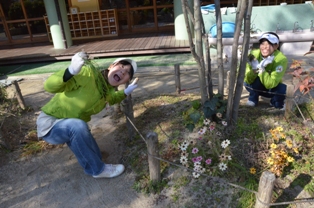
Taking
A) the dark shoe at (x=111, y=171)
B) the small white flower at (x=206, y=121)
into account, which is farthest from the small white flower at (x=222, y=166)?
the dark shoe at (x=111, y=171)

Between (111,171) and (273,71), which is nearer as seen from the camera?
(111,171)

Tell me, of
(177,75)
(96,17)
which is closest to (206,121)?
(177,75)

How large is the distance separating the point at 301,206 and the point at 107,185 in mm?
1677

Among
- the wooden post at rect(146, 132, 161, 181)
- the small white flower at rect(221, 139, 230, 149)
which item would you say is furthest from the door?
the small white flower at rect(221, 139, 230, 149)

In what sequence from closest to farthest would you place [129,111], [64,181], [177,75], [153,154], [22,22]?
[153,154] < [64,181] < [129,111] < [177,75] < [22,22]

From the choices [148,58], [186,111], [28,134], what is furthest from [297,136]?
[148,58]

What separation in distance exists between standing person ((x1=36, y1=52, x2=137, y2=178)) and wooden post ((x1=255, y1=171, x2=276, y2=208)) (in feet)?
4.59

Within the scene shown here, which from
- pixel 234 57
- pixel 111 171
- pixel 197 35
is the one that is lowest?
pixel 111 171

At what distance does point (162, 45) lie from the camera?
7031 mm

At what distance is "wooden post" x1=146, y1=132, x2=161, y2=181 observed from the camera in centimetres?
208

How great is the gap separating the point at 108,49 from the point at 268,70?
16.1 ft

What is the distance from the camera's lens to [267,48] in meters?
3.06

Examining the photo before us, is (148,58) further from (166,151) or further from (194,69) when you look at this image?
(166,151)

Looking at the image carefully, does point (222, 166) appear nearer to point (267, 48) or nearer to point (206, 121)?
point (206, 121)
